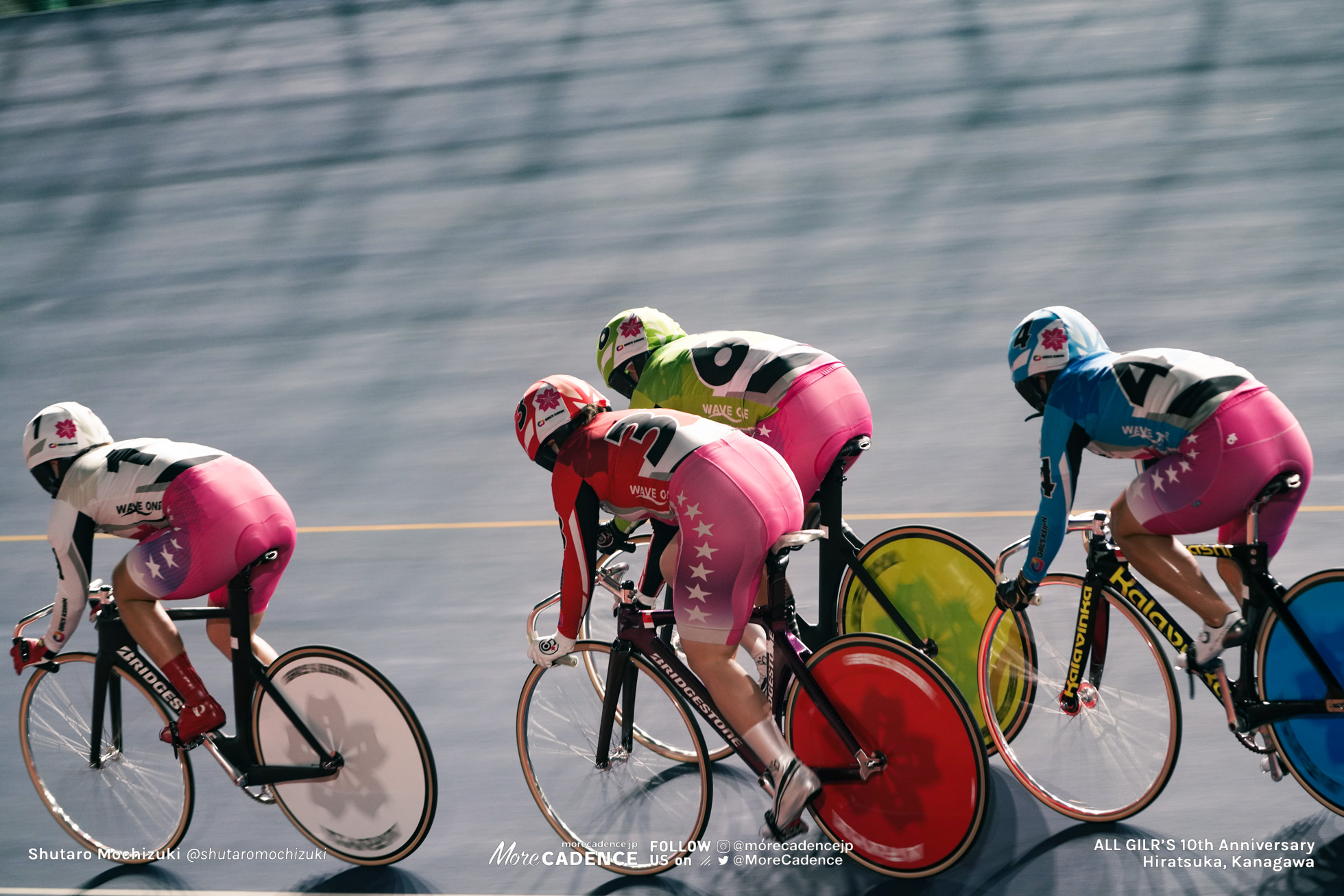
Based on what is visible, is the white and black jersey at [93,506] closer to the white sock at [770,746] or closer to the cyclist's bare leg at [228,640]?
the cyclist's bare leg at [228,640]

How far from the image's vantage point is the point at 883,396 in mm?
7508

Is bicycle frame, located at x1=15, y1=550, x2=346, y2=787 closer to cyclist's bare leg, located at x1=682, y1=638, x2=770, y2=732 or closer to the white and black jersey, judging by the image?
the white and black jersey

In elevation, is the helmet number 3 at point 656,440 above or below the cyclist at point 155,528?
above

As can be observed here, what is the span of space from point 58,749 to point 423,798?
58.6 inches

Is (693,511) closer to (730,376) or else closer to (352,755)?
(730,376)

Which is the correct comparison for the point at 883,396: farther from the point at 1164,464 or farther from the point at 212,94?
the point at 212,94

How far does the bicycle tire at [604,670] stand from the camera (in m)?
4.11

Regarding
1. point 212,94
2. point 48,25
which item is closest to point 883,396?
point 212,94

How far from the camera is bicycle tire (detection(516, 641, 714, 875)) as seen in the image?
4.04 meters

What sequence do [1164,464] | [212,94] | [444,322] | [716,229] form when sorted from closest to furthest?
1. [1164,464]
2. [444,322]
3. [716,229]
4. [212,94]

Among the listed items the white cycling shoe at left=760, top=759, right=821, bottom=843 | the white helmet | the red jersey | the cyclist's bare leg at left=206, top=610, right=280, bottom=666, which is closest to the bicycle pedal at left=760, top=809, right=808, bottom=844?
the white cycling shoe at left=760, top=759, right=821, bottom=843

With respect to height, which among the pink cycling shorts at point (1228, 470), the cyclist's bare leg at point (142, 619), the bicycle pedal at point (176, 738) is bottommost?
the bicycle pedal at point (176, 738)

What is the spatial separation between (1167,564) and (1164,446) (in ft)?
1.15

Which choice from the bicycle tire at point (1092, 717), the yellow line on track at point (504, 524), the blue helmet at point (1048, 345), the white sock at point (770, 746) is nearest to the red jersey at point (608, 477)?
the white sock at point (770, 746)
